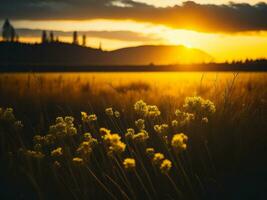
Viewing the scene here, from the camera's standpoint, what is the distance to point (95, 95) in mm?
8414

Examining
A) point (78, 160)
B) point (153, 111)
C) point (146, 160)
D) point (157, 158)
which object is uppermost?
point (153, 111)

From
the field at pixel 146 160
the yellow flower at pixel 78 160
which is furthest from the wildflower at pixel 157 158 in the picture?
the yellow flower at pixel 78 160

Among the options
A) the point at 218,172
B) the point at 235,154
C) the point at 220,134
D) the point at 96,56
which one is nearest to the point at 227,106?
the point at 220,134

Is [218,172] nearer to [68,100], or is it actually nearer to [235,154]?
[235,154]

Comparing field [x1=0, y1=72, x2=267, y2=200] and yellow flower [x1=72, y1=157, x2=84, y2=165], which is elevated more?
yellow flower [x1=72, y1=157, x2=84, y2=165]

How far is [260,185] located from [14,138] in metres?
3.30

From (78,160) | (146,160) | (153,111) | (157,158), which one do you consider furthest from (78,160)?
(146,160)

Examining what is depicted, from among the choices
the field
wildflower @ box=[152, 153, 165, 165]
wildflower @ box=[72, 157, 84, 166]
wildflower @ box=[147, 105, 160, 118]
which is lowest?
the field

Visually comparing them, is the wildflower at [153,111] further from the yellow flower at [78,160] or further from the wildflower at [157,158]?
the wildflower at [157,158]

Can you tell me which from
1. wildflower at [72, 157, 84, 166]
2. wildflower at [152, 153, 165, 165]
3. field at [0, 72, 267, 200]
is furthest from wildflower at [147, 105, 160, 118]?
wildflower at [152, 153, 165, 165]

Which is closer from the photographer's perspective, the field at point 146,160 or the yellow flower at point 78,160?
the yellow flower at point 78,160

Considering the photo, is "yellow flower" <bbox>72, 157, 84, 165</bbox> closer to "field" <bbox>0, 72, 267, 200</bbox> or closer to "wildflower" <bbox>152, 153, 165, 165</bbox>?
"field" <bbox>0, 72, 267, 200</bbox>

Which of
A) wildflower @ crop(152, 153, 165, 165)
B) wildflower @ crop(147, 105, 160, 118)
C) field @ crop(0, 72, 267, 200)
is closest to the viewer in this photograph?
wildflower @ crop(152, 153, 165, 165)

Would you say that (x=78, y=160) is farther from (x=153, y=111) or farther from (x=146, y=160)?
(x=146, y=160)
